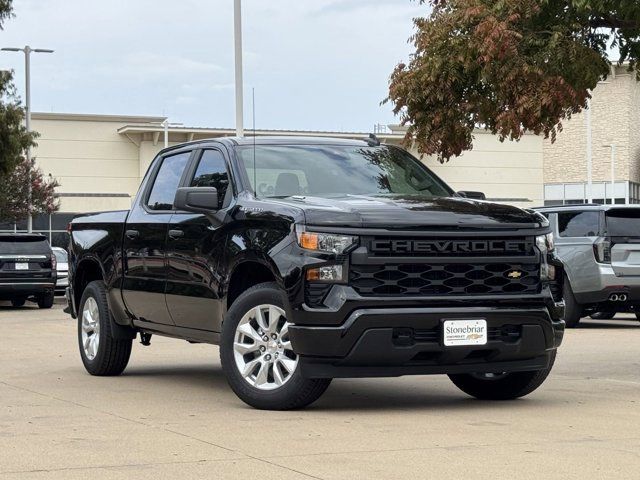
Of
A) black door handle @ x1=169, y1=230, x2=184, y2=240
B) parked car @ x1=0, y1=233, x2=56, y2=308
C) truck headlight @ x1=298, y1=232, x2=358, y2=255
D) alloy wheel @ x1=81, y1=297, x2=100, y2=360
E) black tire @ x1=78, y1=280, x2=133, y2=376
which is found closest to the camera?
truck headlight @ x1=298, y1=232, x2=358, y2=255

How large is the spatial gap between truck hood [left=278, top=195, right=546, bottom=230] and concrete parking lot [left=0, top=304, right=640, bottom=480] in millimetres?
1274

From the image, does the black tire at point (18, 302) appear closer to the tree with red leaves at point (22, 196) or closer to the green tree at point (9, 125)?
the green tree at point (9, 125)

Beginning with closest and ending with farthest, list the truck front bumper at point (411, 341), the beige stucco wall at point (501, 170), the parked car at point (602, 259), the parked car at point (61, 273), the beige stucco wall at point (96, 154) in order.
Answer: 1. the truck front bumper at point (411, 341)
2. the parked car at point (602, 259)
3. the parked car at point (61, 273)
4. the beige stucco wall at point (96, 154)
5. the beige stucco wall at point (501, 170)

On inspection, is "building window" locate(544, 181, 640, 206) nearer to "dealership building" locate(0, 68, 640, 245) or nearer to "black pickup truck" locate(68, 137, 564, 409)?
"dealership building" locate(0, 68, 640, 245)

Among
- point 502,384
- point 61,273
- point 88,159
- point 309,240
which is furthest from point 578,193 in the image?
point 309,240

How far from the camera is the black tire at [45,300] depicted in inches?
1167

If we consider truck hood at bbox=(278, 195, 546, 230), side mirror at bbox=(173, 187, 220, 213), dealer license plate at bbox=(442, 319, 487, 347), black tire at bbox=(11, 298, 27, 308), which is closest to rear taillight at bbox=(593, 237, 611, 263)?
truck hood at bbox=(278, 195, 546, 230)

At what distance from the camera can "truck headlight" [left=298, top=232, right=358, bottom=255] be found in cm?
902

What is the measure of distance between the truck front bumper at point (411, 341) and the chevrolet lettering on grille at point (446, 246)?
14.4 inches

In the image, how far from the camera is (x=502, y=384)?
1023cm

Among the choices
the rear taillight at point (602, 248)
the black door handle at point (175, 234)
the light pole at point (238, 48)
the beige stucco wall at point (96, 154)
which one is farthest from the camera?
the beige stucco wall at point (96, 154)

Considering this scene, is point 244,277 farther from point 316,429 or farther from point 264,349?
point 316,429

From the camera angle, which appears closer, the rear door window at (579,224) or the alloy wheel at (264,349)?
the alloy wheel at (264,349)

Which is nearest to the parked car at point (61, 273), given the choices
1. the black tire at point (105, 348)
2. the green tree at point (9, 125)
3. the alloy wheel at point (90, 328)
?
the green tree at point (9, 125)
